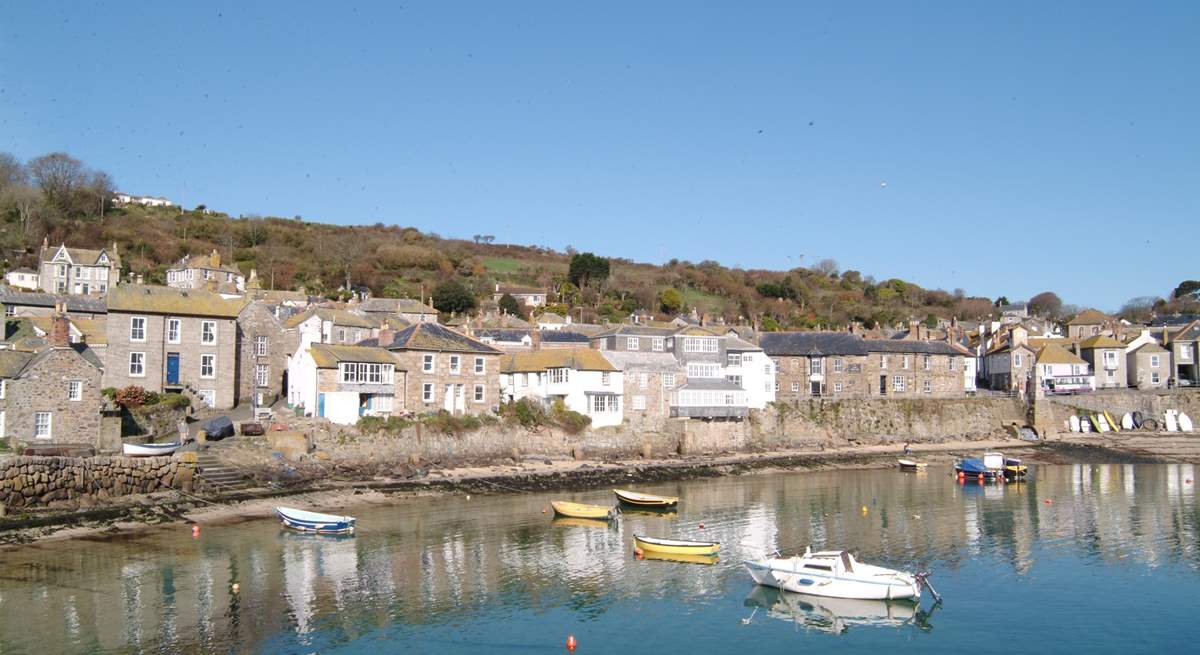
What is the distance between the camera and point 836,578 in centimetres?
2667

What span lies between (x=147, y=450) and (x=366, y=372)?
1248 cm

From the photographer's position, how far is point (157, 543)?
31000 millimetres

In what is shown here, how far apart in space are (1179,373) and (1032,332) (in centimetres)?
1648

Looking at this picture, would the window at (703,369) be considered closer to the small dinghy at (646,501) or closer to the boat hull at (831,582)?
the small dinghy at (646,501)

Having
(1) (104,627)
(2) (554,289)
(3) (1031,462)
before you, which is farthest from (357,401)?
(2) (554,289)

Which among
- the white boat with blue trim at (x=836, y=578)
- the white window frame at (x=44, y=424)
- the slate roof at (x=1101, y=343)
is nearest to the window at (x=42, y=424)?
the white window frame at (x=44, y=424)

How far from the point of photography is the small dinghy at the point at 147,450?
125 ft

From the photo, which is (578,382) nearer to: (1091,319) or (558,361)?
(558,361)

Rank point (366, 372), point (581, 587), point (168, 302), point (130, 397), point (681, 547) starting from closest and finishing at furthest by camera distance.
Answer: point (581, 587), point (681, 547), point (130, 397), point (168, 302), point (366, 372)

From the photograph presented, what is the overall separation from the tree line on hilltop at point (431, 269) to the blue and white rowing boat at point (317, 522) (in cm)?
5917

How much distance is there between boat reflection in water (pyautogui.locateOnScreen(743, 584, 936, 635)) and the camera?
2502 centimetres

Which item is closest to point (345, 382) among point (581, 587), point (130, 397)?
point (130, 397)

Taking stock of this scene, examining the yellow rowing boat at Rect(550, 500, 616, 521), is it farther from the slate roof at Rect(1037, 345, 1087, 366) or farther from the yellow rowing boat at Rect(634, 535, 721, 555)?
the slate roof at Rect(1037, 345, 1087, 366)

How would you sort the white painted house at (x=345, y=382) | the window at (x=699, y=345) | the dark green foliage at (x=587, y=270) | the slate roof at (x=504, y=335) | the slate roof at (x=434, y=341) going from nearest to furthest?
the white painted house at (x=345, y=382) → the slate roof at (x=434, y=341) → the window at (x=699, y=345) → the slate roof at (x=504, y=335) → the dark green foliage at (x=587, y=270)
